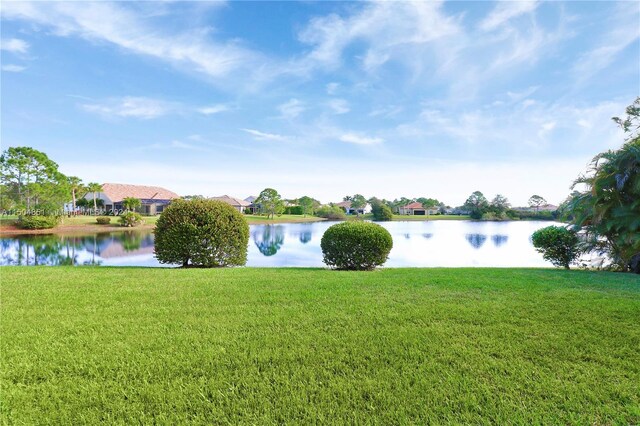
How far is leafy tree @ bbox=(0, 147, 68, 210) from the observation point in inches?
1075

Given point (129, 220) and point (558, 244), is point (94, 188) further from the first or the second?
point (558, 244)

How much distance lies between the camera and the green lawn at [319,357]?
1966 mm

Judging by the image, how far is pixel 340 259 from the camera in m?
8.05

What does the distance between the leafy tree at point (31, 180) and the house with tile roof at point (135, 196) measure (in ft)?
48.3

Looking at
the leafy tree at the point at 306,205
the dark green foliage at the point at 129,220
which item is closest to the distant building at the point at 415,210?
the leafy tree at the point at 306,205

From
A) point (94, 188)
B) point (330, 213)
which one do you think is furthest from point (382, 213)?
point (94, 188)

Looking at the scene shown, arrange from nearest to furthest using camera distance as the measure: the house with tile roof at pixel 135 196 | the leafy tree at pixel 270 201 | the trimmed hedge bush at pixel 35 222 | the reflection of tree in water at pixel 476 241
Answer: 1. the reflection of tree in water at pixel 476 241
2. the trimmed hedge bush at pixel 35 222
3. the house with tile roof at pixel 135 196
4. the leafy tree at pixel 270 201

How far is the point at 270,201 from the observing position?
4975 cm

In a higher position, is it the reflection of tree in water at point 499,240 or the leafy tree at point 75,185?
the leafy tree at point 75,185

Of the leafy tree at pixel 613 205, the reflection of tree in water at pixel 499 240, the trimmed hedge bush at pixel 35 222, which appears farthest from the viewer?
the trimmed hedge bush at pixel 35 222

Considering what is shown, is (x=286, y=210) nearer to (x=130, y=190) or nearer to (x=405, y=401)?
(x=130, y=190)

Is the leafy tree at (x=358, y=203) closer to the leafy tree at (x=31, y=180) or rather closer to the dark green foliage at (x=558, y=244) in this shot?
the leafy tree at (x=31, y=180)

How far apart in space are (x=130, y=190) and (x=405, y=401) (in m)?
56.6

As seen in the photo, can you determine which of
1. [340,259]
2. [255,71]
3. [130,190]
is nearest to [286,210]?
[130,190]
